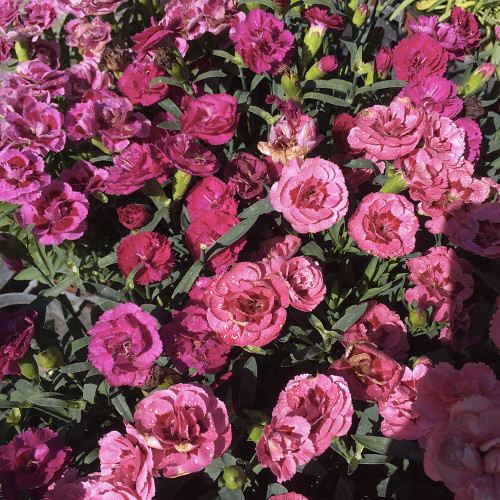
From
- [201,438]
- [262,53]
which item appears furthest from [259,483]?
[262,53]

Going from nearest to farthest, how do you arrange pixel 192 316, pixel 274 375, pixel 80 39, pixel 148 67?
1. pixel 192 316
2. pixel 274 375
3. pixel 148 67
4. pixel 80 39

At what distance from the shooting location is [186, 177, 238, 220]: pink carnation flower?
1159mm

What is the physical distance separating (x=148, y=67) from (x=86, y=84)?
23 cm

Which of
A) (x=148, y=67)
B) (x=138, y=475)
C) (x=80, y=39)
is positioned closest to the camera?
(x=138, y=475)

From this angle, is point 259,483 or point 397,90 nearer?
point 259,483

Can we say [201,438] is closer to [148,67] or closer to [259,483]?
[259,483]

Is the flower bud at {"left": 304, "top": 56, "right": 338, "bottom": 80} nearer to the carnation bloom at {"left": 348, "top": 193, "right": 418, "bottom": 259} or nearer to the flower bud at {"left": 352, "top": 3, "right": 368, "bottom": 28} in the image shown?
the flower bud at {"left": 352, "top": 3, "right": 368, "bottom": 28}

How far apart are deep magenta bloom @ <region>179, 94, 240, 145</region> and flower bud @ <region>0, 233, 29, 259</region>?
0.55m

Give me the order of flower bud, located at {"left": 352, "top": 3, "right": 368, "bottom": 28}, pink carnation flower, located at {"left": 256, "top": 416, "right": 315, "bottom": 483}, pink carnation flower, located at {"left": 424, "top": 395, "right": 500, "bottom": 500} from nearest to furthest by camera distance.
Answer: pink carnation flower, located at {"left": 424, "top": 395, "right": 500, "bottom": 500}, pink carnation flower, located at {"left": 256, "top": 416, "right": 315, "bottom": 483}, flower bud, located at {"left": 352, "top": 3, "right": 368, "bottom": 28}

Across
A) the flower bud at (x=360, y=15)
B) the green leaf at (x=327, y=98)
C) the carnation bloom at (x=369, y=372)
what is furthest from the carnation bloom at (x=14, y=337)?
the flower bud at (x=360, y=15)

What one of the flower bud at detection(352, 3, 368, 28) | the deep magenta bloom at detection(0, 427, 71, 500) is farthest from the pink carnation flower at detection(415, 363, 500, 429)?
the flower bud at detection(352, 3, 368, 28)

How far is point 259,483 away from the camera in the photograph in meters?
1.10

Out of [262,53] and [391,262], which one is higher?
[262,53]

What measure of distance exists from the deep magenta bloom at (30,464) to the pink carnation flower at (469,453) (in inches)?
30.9
